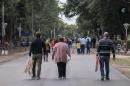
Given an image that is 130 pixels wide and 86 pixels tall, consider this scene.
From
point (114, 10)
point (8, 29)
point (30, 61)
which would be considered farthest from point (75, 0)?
point (30, 61)

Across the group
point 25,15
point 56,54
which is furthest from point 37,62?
point 25,15

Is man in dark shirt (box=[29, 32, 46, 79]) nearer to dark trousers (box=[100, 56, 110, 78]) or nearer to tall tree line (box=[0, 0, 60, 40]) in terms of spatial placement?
dark trousers (box=[100, 56, 110, 78])

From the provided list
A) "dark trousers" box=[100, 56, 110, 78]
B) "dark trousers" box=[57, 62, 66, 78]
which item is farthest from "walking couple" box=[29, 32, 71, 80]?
"dark trousers" box=[100, 56, 110, 78]

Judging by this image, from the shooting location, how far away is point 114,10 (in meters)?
60.6

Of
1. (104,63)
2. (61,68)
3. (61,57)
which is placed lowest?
(61,68)

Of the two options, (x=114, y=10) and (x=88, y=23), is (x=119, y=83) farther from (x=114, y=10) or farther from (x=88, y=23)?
(x=88, y=23)

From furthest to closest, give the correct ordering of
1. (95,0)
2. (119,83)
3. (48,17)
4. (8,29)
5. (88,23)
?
(48,17) → (88,23) → (8,29) → (95,0) → (119,83)

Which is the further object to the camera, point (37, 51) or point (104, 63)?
point (37, 51)

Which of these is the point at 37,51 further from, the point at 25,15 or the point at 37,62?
the point at 25,15

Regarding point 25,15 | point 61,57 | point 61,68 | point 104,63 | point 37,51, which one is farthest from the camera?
point 25,15

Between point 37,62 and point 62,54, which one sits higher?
point 62,54

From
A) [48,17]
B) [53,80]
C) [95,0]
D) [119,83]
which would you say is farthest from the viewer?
[48,17]

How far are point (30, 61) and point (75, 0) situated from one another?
2518 inches

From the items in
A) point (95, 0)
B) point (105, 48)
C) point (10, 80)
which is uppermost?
point (95, 0)
